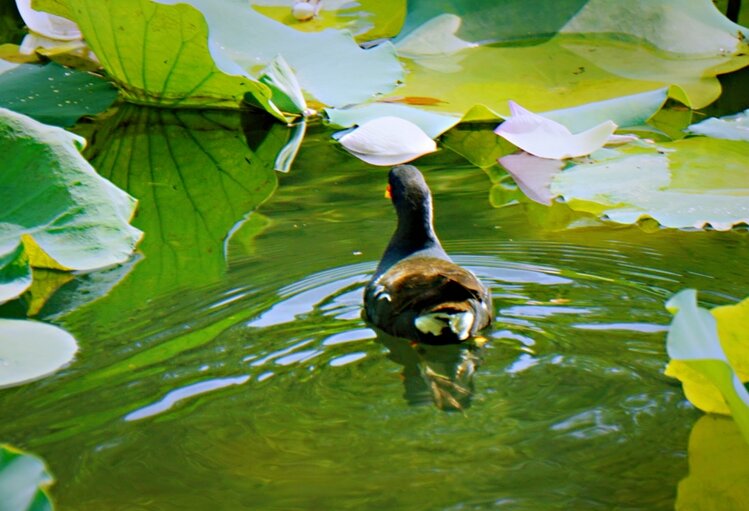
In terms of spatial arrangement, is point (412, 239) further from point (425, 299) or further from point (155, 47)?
point (155, 47)

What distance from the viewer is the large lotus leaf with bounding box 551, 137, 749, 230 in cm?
261

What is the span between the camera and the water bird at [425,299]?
6.98ft

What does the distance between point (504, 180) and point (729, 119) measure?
0.77 metres

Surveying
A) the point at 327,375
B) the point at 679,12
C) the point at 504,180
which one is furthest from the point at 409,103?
the point at 327,375

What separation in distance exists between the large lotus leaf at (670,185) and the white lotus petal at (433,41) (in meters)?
1.13

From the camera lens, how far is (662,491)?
154cm

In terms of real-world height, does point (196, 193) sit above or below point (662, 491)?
below

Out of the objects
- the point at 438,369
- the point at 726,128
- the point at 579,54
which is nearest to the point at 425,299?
the point at 438,369

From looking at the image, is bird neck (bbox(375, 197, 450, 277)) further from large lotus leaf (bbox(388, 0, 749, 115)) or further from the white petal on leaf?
the white petal on leaf

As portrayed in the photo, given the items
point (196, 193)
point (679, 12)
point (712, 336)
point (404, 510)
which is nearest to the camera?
point (712, 336)

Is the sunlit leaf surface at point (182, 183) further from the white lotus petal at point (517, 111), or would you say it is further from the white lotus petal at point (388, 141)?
the white lotus petal at point (517, 111)

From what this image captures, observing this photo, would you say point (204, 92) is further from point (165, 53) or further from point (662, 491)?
point (662, 491)

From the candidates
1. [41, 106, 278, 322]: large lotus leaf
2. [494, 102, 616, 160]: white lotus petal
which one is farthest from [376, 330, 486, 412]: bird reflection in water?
[494, 102, 616, 160]: white lotus petal

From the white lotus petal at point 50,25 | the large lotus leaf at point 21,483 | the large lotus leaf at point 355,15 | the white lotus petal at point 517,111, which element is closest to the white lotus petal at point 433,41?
the large lotus leaf at point 355,15
